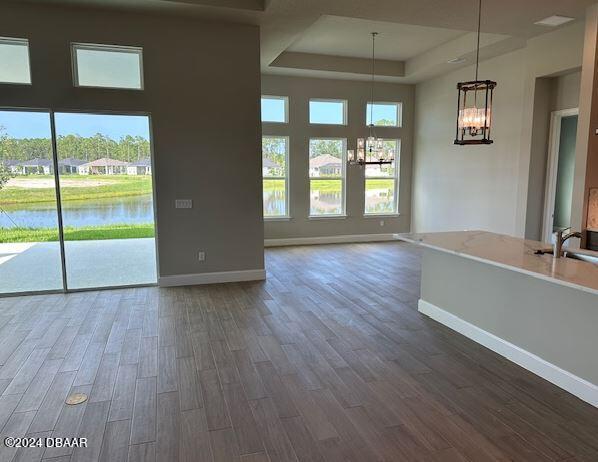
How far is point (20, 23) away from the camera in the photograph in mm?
4742

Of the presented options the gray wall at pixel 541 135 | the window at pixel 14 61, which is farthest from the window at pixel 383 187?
the window at pixel 14 61

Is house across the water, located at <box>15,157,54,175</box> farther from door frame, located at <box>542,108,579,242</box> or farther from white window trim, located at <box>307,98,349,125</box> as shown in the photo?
door frame, located at <box>542,108,579,242</box>

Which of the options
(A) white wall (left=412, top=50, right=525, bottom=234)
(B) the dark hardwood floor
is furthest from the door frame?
(B) the dark hardwood floor

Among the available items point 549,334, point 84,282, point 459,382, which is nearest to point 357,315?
point 459,382

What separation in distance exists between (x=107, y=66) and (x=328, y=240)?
540 cm

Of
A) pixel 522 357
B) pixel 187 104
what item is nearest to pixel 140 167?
pixel 187 104

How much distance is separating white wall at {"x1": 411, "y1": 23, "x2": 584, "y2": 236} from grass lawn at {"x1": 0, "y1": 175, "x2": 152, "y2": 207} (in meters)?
5.53

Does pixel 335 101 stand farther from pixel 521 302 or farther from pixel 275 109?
pixel 521 302

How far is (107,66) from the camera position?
201 inches

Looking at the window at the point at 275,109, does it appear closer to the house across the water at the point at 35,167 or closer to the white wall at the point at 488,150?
the white wall at the point at 488,150

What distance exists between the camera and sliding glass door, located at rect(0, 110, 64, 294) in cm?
498

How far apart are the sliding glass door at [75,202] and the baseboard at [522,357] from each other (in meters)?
3.77

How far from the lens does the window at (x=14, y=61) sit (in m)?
4.81

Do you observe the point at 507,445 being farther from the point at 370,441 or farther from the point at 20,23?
the point at 20,23
